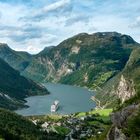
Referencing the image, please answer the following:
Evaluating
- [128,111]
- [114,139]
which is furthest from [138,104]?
[114,139]

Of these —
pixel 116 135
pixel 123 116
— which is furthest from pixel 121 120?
pixel 116 135

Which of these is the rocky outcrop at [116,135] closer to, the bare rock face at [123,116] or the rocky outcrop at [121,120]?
the rocky outcrop at [121,120]

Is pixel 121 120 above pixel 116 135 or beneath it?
above

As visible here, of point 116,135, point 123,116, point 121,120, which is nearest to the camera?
point 116,135

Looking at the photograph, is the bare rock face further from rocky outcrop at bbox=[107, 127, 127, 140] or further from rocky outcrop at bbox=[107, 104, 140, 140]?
rocky outcrop at bbox=[107, 127, 127, 140]

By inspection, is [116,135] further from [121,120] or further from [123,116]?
[123,116]

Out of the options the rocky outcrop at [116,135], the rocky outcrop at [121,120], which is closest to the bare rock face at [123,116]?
the rocky outcrop at [121,120]

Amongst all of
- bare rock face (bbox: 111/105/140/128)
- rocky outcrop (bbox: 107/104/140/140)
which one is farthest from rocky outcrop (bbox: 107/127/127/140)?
bare rock face (bbox: 111/105/140/128)

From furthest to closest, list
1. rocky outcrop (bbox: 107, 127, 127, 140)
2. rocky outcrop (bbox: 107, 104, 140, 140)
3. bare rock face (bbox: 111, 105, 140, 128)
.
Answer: bare rock face (bbox: 111, 105, 140, 128)
rocky outcrop (bbox: 107, 104, 140, 140)
rocky outcrop (bbox: 107, 127, 127, 140)

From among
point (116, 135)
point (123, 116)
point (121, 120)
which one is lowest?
point (116, 135)

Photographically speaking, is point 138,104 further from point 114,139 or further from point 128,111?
point 114,139

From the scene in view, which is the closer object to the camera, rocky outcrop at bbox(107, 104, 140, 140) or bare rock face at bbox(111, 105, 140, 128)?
rocky outcrop at bbox(107, 104, 140, 140)
